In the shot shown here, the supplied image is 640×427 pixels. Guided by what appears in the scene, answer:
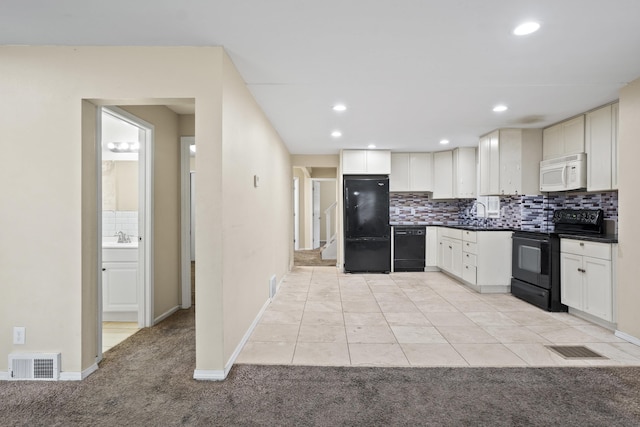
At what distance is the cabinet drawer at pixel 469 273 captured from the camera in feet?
16.0

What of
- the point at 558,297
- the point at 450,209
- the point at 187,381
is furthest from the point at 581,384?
the point at 450,209

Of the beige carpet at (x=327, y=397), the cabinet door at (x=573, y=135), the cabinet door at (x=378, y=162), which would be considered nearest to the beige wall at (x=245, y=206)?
the beige carpet at (x=327, y=397)

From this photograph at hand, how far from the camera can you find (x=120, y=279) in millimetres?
3475

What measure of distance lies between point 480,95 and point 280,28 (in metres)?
2.27

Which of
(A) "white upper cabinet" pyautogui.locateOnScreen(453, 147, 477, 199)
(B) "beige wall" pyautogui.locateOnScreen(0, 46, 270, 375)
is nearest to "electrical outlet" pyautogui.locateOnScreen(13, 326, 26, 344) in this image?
(B) "beige wall" pyautogui.locateOnScreen(0, 46, 270, 375)

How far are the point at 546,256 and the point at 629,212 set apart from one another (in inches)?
43.6

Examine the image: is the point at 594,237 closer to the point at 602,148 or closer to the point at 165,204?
the point at 602,148

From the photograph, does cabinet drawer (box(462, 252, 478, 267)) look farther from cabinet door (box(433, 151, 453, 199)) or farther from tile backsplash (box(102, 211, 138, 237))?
tile backsplash (box(102, 211, 138, 237))

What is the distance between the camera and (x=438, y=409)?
6.48ft

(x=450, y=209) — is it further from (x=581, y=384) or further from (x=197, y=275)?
(x=197, y=275)

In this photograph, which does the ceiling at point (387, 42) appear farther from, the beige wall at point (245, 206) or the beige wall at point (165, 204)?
the beige wall at point (165, 204)

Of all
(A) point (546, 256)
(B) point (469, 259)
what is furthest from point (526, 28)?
(B) point (469, 259)

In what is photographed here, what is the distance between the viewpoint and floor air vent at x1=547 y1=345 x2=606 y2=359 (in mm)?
2665

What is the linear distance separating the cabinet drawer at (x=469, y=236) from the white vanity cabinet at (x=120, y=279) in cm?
449
